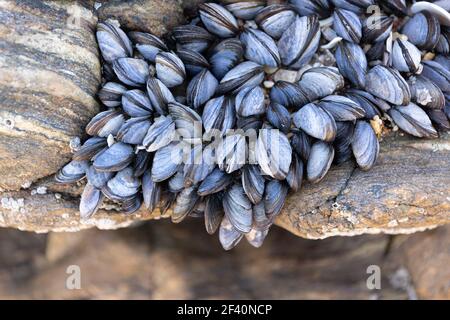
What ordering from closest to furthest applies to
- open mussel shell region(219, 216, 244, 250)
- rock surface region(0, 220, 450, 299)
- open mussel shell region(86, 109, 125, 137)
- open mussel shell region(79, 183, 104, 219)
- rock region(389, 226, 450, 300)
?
1. open mussel shell region(86, 109, 125, 137)
2. open mussel shell region(79, 183, 104, 219)
3. open mussel shell region(219, 216, 244, 250)
4. rock region(389, 226, 450, 300)
5. rock surface region(0, 220, 450, 299)

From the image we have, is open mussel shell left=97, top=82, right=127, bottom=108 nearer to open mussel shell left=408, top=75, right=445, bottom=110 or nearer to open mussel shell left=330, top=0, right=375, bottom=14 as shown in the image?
open mussel shell left=330, top=0, right=375, bottom=14

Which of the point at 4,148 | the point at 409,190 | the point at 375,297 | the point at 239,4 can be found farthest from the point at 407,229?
the point at 4,148

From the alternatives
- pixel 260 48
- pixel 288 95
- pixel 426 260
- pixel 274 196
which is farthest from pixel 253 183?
pixel 426 260

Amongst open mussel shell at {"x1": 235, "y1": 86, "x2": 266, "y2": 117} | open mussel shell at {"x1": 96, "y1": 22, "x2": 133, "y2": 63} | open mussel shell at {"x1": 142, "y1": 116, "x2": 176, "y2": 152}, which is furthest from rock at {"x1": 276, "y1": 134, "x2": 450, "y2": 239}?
open mussel shell at {"x1": 96, "y1": 22, "x2": 133, "y2": 63}

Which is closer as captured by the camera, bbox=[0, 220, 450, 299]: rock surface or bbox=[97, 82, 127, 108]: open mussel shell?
bbox=[97, 82, 127, 108]: open mussel shell

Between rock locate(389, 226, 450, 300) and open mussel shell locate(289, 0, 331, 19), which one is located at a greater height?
open mussel shell locate(289, 0, 331, 19)

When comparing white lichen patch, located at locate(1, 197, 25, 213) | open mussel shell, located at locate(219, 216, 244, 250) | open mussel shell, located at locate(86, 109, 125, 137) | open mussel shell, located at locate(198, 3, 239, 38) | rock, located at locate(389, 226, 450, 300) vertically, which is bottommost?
rock, located at locate(389, 226, 450, 300)

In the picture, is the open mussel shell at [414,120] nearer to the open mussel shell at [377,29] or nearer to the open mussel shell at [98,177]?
the open mussel shell at [377,29]

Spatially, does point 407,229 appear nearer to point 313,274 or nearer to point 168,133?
point 313,274
